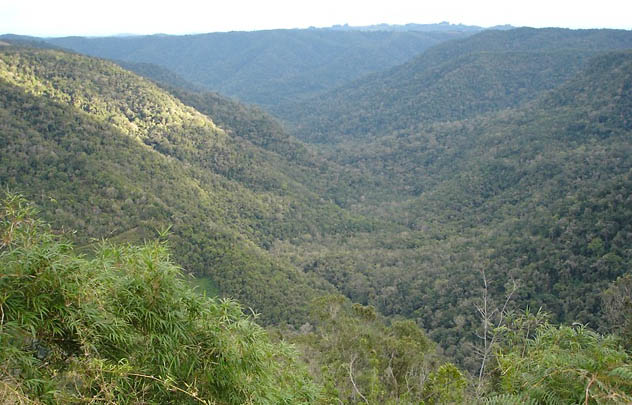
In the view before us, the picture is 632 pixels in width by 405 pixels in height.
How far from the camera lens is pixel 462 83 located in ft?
342

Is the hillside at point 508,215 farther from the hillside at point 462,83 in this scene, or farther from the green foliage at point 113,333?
the green foliage at point 113,333

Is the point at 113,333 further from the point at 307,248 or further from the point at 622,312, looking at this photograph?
the point at 307,248

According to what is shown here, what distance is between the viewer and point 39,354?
4832 millimetres

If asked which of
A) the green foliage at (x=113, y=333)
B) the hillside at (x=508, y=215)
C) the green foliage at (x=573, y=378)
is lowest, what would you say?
the hillside at (x=508, y=215)

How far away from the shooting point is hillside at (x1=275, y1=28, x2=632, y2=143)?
319ft

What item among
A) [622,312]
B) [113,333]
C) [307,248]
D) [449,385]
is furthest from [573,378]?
[307,248]

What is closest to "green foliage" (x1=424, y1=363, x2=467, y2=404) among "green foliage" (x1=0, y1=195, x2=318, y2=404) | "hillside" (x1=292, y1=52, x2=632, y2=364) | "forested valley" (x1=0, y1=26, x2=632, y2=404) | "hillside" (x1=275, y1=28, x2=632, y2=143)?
"forested valley" (x1=0, y1=26, x2=632, y2=404)

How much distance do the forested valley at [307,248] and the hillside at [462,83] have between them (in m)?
1.58

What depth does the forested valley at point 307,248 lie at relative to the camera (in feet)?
16.4

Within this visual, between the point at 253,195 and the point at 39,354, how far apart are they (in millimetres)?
→ 46419

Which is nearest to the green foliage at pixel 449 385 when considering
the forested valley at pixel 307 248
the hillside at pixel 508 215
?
the forested valley at pixel 307 248

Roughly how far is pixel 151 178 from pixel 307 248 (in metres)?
18.6

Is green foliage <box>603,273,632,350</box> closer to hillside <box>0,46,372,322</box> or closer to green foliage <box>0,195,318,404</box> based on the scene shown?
green foliage <box>0,195,318,404</box>

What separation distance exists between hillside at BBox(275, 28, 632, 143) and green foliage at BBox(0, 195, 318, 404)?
9447cm
